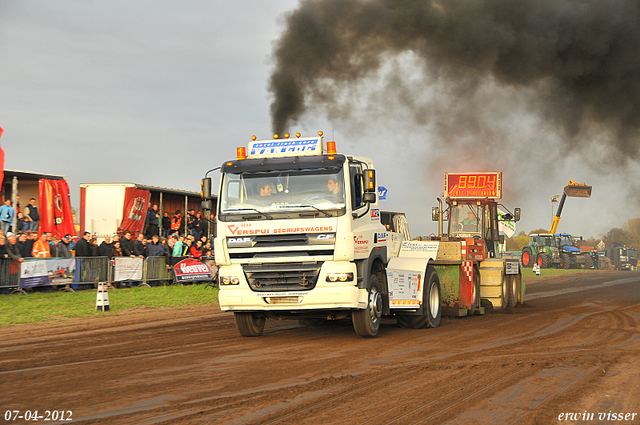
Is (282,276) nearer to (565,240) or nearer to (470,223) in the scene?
(470,223)

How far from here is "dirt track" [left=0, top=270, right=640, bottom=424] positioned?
569 centimetres

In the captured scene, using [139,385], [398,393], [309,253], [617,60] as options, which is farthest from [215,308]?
[617,60]

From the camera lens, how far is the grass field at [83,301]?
13602 mm

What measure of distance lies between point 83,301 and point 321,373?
34.6 ft

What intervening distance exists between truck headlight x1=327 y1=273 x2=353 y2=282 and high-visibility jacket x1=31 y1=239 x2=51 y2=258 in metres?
10.8

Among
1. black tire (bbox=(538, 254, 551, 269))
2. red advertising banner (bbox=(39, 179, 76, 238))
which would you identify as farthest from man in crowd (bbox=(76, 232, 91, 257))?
black tire (bbox=(538, 254, 551, 269))

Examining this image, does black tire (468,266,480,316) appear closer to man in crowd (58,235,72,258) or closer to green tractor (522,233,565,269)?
man in crowd (58,235,72,258)

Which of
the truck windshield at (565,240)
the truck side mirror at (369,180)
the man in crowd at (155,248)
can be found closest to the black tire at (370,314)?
the truck side mirror at (369,180)

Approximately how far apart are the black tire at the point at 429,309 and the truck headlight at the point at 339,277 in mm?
2903

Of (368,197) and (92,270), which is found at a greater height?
(368,197)

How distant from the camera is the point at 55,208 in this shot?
67.4 feet

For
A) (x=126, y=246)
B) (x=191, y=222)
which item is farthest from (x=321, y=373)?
(x=191, y=222)

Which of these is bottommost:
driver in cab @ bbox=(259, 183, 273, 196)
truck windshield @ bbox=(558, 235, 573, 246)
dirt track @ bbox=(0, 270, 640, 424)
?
dirt track @ bbox=(0, 270, 640, 424)

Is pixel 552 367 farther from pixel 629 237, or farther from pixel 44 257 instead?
pixel 629 237
